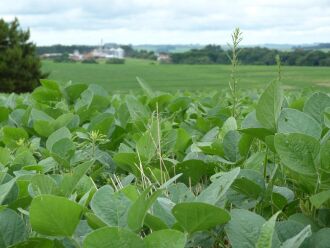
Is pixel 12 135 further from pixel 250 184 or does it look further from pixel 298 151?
pixel 298 151

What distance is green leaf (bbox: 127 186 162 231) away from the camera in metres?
0.79

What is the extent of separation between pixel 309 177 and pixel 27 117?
1.45 m

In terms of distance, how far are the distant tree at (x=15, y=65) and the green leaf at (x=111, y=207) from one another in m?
33.4

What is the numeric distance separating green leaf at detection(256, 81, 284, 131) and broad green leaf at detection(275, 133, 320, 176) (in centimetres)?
18

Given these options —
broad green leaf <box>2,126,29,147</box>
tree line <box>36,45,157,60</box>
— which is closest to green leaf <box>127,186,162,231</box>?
broad green leaf <box>2,126,29,147</box>

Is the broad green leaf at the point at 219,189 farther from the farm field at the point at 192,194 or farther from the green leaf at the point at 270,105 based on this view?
the green leaf at the point at 270,105

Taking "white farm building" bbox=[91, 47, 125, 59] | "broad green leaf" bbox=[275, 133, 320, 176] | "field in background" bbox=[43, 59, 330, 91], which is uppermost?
"broad green leaf" bbox=[275, 133, 320, 176]

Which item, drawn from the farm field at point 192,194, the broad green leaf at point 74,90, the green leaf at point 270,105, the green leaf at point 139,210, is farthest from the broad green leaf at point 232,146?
the broad green leaf at point 74,90

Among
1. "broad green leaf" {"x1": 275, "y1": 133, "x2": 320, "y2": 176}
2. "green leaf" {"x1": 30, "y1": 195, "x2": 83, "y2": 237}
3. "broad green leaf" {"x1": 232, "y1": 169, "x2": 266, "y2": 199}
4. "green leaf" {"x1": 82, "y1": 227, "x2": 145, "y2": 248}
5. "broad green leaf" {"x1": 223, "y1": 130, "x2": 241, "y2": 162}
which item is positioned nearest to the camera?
"green leaf" {"x1": 82, "y1": 227, "x2": 145, "y2": 248}

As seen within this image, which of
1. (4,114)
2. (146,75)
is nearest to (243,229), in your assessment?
(4,114)

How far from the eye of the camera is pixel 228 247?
1.06m

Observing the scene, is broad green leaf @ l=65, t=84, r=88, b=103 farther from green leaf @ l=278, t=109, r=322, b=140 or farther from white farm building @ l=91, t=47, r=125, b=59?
white farm building @ l=91, t=47, r=125, b=59

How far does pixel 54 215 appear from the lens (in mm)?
841

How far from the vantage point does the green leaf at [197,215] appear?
79 centimetres
